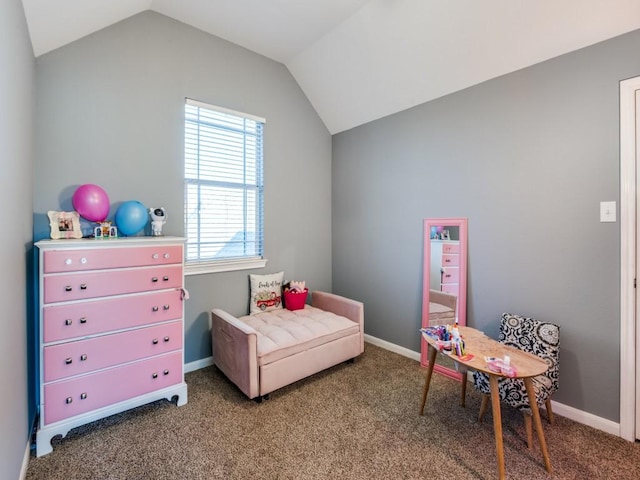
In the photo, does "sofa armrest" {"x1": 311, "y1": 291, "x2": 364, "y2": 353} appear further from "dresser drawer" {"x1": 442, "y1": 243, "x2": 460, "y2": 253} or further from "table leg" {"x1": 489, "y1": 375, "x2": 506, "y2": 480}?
"table leg" {"x1": 489, "y1": 375, "x2": 506, "y2": 480}

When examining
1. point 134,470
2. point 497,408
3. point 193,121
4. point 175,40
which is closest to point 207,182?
point 193,121

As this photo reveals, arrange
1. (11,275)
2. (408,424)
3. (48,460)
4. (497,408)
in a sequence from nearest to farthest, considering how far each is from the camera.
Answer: (11,275), (497,408), (48,460), (408,424)

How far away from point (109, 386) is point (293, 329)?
4.44ft

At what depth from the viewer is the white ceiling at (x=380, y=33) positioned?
197 centimetres

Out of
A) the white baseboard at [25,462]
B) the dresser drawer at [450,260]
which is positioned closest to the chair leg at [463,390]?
the dresser drawer at [450,260]

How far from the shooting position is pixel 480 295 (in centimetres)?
263

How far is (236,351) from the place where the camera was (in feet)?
7.92

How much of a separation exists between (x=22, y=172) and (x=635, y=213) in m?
3.67

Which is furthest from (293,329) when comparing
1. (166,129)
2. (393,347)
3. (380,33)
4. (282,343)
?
(380,33)

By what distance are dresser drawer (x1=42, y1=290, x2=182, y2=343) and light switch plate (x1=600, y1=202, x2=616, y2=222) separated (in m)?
3.01

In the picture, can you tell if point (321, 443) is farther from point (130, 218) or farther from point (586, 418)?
point (130, 218)

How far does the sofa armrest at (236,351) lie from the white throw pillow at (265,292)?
446mm

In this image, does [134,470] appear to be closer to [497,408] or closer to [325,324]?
[325,324]

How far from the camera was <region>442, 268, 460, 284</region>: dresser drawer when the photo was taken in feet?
9.08
